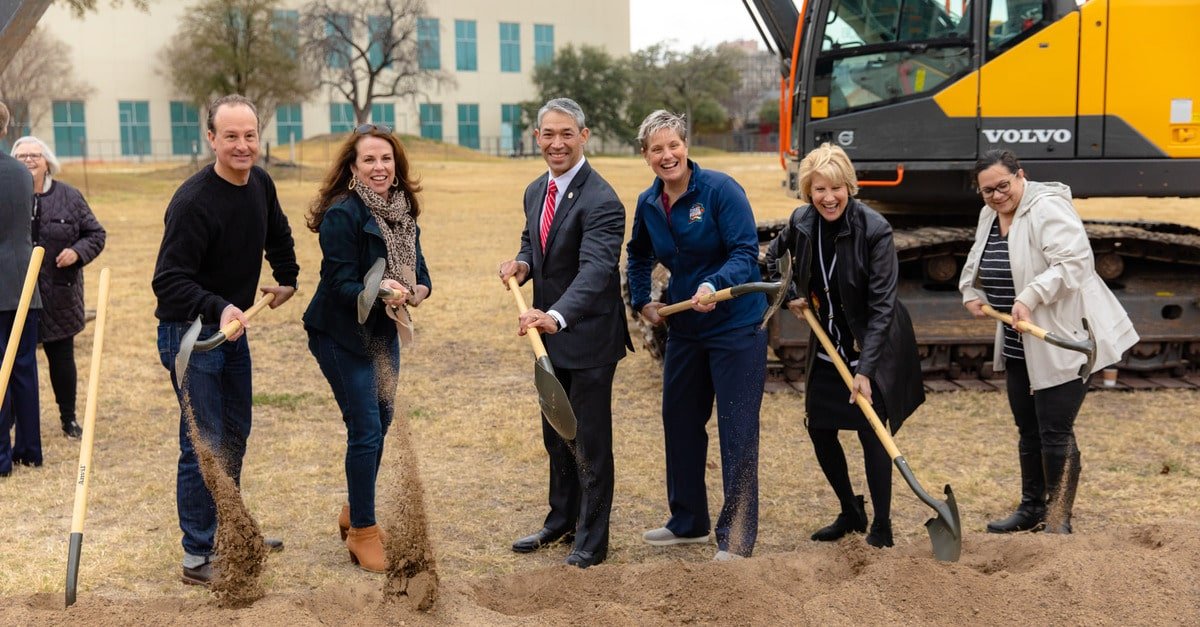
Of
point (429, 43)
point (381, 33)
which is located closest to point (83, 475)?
point (381, 33)

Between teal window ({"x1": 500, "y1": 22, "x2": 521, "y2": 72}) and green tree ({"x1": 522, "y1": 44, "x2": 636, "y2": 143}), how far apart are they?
64.0 inches

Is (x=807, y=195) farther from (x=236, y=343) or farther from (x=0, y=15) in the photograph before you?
(x=0, y=15)

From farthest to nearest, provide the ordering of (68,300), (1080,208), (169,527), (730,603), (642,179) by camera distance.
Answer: (642,179) < (1080,208) < (68,300) < (169,527) < (730,603)

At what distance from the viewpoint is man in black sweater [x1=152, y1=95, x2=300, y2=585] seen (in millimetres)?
4461

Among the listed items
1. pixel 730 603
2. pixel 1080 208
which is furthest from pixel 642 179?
pixel 730 603

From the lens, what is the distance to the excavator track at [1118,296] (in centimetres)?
848

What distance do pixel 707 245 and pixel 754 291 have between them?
349 mm

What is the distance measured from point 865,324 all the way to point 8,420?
459 centimetres

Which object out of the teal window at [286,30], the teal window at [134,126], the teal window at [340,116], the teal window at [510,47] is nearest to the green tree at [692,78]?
the teal window at [510,47]

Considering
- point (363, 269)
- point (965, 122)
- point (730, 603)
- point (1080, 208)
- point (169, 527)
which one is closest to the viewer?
point (730, 603)

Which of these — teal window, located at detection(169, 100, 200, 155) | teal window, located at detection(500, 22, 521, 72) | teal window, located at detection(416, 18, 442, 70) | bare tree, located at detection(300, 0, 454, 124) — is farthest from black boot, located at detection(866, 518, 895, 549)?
teal window, located at detection(500, 22, 521, 72)

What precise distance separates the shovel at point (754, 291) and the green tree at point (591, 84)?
5708 centimetres

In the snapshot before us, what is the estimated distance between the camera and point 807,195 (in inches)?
195

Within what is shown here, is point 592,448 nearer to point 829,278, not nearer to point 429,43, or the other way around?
point 829,278
